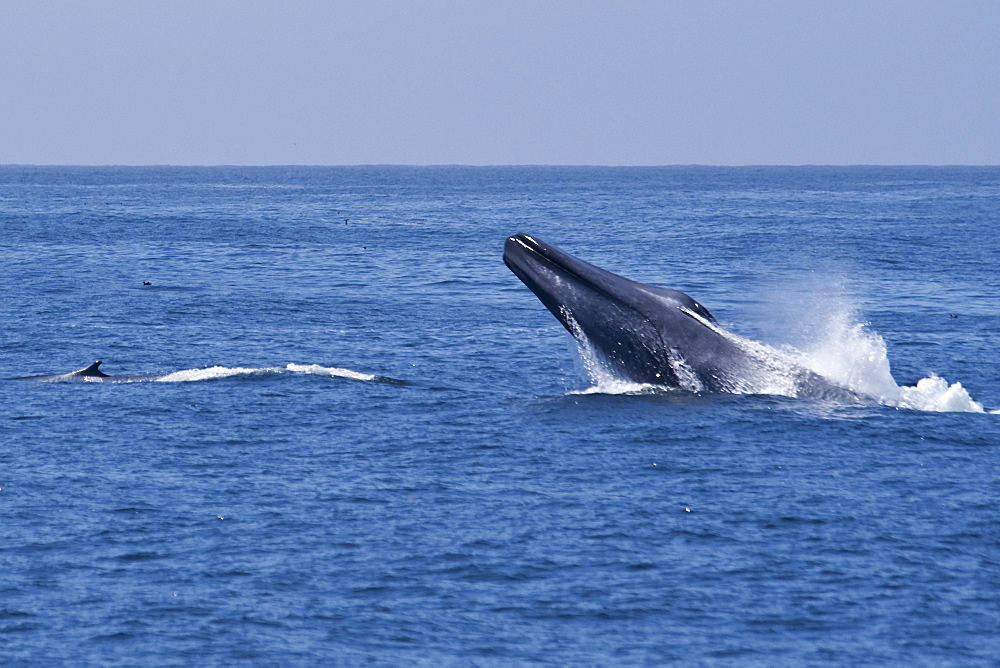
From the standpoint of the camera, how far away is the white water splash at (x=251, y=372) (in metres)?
29.1

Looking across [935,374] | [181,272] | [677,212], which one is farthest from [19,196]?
[935,374]

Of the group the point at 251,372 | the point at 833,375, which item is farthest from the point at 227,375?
the point at 833,375

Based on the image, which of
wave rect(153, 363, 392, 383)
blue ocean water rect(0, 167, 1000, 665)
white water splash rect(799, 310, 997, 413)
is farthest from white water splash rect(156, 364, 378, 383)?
white water splash rect(799, 310, 997, 413)

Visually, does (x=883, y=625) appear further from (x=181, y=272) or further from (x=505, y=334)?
(x=181, y=272)

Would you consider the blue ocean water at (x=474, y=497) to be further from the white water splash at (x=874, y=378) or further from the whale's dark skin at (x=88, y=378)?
the whale's dark skin at (x=88, y=378)

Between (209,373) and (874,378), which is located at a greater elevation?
(874,378)

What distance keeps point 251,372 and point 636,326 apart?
1111cm

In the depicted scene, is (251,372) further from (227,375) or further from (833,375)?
(833,375)

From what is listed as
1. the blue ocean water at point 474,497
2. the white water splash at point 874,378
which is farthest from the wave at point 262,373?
the white water splash at point 874,378

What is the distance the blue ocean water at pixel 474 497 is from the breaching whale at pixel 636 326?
30.7 inches

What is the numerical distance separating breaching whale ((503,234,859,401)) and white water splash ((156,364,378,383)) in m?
8.03

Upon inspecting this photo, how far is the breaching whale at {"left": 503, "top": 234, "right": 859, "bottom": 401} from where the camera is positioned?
21984 millimetres

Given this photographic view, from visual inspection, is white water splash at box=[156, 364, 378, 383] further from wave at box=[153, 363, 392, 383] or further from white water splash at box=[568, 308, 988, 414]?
white water splash at box=[568, 308, 988, 414]

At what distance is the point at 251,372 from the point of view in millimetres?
29750
